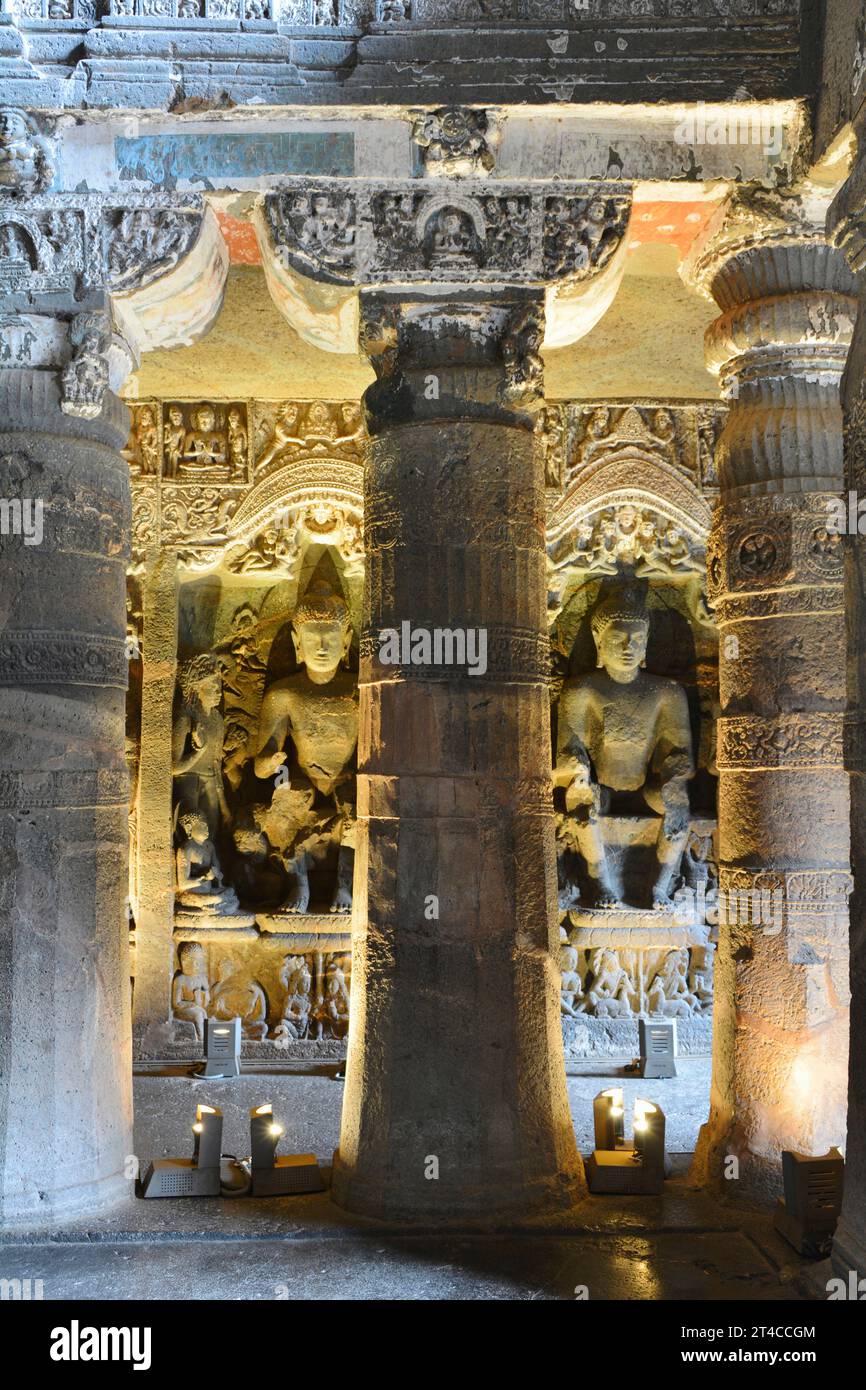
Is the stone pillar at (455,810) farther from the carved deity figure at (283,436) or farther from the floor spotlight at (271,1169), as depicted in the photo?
the carved deity figure at (283,436)

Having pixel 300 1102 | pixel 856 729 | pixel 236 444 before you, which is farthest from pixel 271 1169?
pixel 236 444

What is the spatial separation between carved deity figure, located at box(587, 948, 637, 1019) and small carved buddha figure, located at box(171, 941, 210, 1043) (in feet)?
8.89

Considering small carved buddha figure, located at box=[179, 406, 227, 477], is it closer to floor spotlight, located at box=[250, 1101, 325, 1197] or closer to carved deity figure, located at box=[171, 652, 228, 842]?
carved deity figure, located at box=[171, 652, 228, 842]

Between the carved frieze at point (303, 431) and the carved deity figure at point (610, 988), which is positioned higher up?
the carved frieze at point (303, 431)

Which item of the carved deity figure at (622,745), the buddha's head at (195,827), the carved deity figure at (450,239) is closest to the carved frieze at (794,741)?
the carved deity figure at (450,239)

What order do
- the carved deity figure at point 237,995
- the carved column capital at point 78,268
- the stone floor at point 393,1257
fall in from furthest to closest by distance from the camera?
the carved deity figure at point 237,995 < the carved column capital at point 78,268 < the stone floor at point 393,1257

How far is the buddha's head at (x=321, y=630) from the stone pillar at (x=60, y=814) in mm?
3137

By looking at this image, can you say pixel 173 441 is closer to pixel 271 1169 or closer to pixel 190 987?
pixel 190 987

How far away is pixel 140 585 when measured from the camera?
8.52 meters

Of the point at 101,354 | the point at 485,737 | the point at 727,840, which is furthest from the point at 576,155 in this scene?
the point at 727,840

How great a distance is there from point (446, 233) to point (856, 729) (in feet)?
9.49

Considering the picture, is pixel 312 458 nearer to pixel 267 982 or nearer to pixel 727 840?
pixel 267 982

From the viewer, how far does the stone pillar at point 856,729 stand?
384cm

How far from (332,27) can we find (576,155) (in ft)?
3.93
